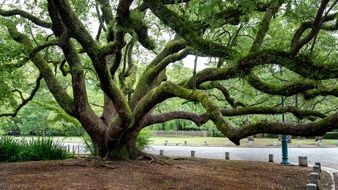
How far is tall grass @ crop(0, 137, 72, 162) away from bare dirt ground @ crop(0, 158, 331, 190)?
321 centimetres

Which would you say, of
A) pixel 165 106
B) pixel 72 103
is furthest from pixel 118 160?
pixel 165 106

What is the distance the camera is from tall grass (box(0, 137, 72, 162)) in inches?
711

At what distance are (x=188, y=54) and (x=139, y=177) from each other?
4.80 metres

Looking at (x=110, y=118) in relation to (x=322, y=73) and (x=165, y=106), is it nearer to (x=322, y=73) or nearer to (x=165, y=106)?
(x=322, y=73)

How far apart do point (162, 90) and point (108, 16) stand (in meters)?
5.27

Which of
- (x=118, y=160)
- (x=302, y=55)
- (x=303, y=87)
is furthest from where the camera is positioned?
(x=118, y=160)

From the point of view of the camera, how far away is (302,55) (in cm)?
798

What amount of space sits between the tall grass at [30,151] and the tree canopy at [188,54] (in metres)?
1.98

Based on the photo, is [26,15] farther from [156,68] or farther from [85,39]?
[156,68]

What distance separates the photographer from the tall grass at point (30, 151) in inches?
711

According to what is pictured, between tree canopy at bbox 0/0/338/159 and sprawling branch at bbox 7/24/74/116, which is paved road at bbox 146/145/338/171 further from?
sprawling branch at bbox 7/24/74/116

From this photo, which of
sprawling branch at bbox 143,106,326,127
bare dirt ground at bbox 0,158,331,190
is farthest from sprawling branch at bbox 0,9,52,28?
sprawling branch at bbox 143,106,326,127

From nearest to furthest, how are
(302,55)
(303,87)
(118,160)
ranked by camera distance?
(302,55), (303,87), (118,160)

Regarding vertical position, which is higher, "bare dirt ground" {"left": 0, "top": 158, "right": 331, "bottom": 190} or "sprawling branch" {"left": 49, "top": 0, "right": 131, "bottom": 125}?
"sprawling branch" {"left": 49, "top": 0, "right": 131, "bottom": 125}
